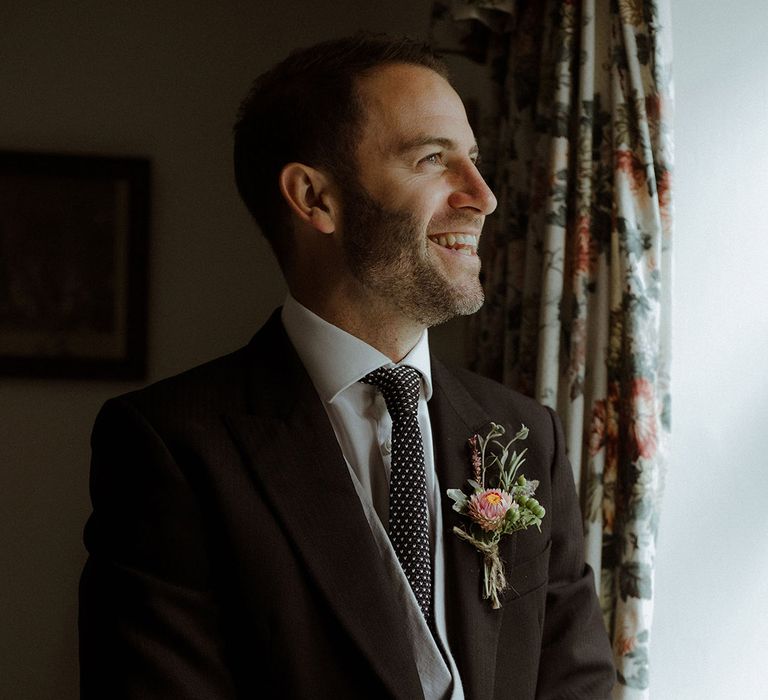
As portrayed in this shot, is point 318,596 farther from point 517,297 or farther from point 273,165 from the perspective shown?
point 517,297

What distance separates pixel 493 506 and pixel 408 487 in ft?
0.42

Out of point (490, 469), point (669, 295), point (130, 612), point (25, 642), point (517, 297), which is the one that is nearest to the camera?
point (130, 612)

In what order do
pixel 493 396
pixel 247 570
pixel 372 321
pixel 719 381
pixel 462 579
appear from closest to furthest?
1. pixel 247 570
2. pixel 462 579
3. pixel 372 321
4. pixel 493 396
5. pixel 719 381

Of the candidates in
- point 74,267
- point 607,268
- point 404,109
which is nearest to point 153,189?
point 74,267

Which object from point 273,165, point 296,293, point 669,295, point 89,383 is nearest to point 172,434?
point 296,293

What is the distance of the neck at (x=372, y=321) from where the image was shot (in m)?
1.42

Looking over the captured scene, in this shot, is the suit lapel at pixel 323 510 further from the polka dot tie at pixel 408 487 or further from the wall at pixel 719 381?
the wall at pixel 719 381

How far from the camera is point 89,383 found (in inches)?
121

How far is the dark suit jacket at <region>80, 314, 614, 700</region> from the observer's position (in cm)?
119

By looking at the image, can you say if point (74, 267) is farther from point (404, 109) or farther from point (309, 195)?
point (404, 109)

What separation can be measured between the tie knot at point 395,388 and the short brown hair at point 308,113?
0.28m

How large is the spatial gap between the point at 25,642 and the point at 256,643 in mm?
2159

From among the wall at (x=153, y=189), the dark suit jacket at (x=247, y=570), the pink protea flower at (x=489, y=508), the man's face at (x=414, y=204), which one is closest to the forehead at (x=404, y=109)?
the man's face at (x=414, y=204)

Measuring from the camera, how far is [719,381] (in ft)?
6.34
